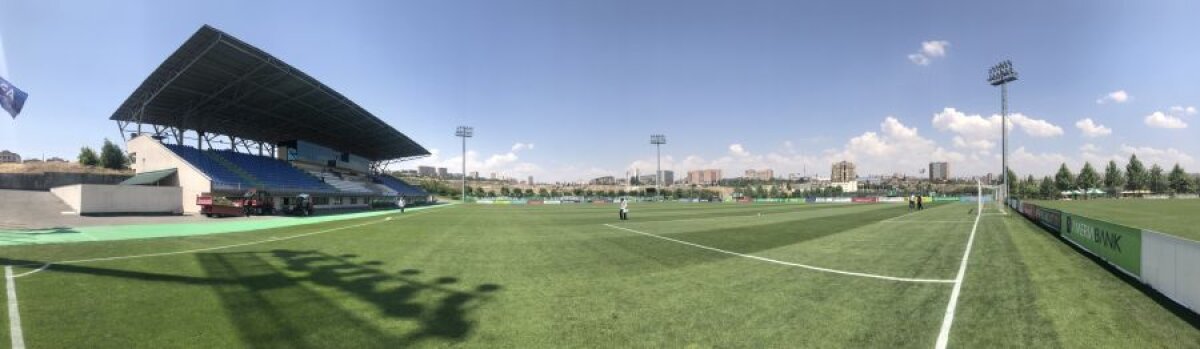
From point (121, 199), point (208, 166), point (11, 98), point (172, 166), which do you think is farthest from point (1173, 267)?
point (208, 166)

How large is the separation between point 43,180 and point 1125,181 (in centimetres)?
20780

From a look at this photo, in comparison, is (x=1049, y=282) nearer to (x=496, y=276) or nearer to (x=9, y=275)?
(x=496, y=276)

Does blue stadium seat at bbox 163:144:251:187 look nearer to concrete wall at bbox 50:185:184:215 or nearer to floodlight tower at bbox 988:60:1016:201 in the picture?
concrete wall at bbox 50:185:184:215

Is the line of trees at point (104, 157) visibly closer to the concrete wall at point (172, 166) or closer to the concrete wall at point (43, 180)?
the concrete wall at point (43, 180)

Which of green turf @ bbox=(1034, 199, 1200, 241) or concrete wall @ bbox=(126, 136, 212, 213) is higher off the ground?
concrete wall @ bbox=(126, 136, 212, 213)

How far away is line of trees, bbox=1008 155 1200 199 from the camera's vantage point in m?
114

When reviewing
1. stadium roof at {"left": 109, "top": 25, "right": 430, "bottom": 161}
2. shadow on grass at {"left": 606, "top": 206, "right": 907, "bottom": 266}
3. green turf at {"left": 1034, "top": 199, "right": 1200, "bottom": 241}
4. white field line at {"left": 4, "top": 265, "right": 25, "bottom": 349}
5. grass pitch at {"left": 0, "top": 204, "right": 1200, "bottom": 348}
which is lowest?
green turf at {"left": 1034, "top": 199, "right": 1200, "bottom": 241}

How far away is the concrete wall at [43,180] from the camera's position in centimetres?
4644

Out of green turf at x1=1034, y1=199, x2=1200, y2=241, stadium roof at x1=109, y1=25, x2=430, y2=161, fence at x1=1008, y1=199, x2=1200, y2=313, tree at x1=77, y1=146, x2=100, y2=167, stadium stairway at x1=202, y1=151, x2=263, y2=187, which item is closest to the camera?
fence at x1=1008, y1=199, x2=1200, y2=313

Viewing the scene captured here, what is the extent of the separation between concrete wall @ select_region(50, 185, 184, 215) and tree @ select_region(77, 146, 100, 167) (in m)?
54.2

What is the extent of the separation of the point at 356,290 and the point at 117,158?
96646 millimetres

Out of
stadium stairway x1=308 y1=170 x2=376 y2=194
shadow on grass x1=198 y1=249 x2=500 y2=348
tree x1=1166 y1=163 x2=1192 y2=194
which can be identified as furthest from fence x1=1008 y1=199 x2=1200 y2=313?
tree x1=1166 y1=163 x2=1192 y2=194

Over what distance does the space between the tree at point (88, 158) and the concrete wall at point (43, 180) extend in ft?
98.9

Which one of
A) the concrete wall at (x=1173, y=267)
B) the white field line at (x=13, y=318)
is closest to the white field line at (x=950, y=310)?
the concrete wall at (x=1173, y=267)
